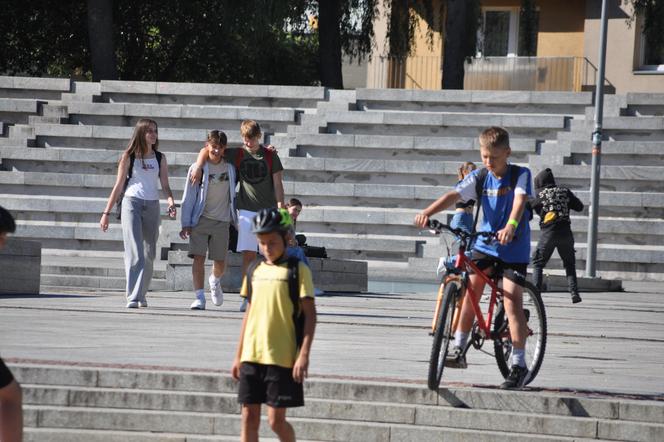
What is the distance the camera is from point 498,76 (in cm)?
3728

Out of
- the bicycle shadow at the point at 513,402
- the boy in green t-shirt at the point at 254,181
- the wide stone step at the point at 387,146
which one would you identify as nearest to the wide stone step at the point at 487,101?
the wide stone step at the point at 387,146

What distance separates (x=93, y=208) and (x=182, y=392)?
13.8 metres

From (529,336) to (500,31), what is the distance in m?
31.4

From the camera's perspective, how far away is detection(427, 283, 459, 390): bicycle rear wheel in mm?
7629

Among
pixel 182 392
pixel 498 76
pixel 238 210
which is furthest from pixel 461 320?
pixel 498 76

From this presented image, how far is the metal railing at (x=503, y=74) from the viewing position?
3647 centimetres

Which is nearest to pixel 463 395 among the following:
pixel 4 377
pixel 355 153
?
pixel 4 377

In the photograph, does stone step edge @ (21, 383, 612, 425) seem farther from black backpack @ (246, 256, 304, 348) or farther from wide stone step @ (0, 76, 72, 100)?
wide stone step @ (0, 76, 72, 100)

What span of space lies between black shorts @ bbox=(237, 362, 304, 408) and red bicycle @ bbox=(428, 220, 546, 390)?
1.46 meters

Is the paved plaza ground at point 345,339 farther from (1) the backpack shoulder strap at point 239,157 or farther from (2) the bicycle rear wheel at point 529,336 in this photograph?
(1) the backpack shoulder strap at point 239,157

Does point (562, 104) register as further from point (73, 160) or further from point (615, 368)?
point (615, 368)

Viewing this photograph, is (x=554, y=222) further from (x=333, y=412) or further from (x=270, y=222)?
(x=270, y=222)

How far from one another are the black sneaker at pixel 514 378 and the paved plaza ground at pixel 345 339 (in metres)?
0.21

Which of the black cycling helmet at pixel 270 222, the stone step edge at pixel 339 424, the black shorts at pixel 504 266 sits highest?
the black cycling helmet at pixel 270 222
